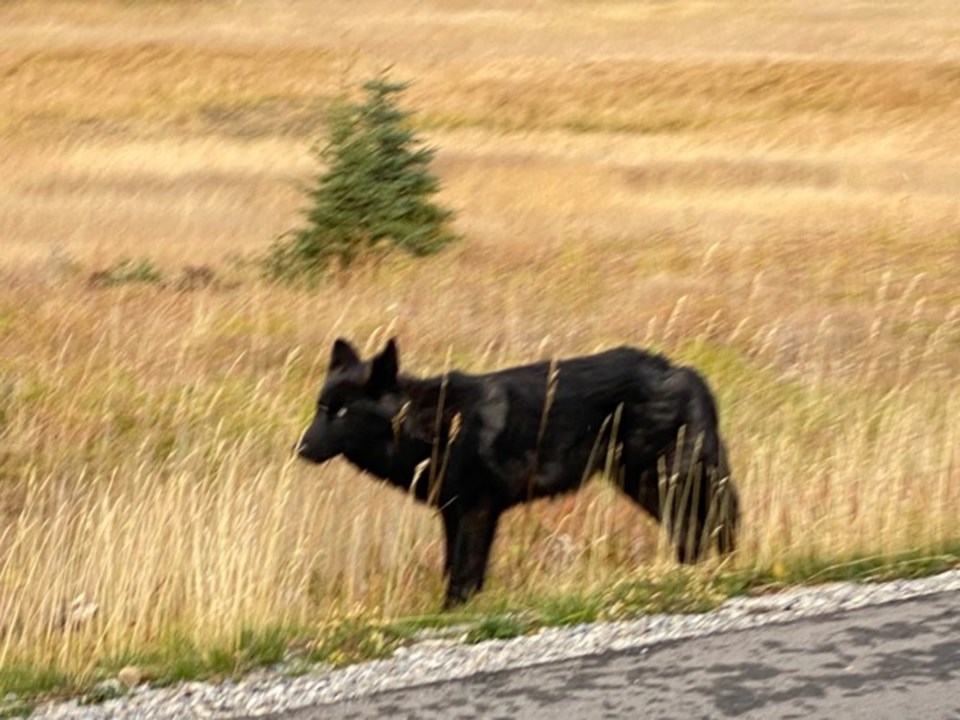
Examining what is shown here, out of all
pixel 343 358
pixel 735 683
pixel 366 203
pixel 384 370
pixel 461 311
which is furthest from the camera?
pixel 366 203

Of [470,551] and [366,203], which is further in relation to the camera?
[366,203]

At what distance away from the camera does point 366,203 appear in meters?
19.2

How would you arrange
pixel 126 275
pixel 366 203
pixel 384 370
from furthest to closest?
pixel 366 203 → pixel 126 275 → pixel 384 370

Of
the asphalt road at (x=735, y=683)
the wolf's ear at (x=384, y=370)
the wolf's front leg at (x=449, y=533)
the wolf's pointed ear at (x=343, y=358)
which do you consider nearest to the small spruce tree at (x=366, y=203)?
the wolf's pointed ear at (x=343, y=358)

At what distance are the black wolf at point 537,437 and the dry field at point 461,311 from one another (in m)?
0.29

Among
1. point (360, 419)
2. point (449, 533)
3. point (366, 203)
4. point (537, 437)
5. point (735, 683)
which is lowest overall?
point (735, 683)

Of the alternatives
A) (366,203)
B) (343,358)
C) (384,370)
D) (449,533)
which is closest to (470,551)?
(449,533)

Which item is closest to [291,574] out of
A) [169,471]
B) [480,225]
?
[169,471]

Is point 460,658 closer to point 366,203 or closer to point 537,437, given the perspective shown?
point 537,437

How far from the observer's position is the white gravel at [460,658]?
5078 millimetres

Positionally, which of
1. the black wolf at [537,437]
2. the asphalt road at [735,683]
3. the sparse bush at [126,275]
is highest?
the sparse bush at [126,275]

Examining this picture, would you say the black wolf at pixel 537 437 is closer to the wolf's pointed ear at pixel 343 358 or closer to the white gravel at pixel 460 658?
the wolf's pointed ear at pixel 343 358

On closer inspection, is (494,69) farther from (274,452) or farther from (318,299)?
(274,452)

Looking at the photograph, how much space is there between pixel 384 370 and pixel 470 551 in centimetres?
89
